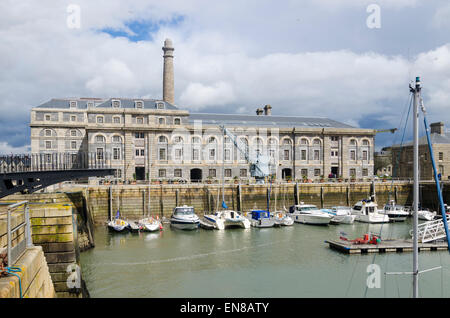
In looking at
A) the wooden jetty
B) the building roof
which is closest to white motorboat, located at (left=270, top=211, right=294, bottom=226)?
the wooden jetty

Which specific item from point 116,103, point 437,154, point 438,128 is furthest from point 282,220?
point 438,128

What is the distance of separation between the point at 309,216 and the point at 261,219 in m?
5.78

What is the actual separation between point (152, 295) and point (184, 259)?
274 inches

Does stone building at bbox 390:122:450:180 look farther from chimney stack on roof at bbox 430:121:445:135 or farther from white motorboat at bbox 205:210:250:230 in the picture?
white motorboat at bbox 205:210:250:230

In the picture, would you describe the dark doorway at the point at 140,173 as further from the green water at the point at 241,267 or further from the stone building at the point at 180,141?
the green water at the point at 241,267

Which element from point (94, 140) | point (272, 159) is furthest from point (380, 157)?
point (94, 140)

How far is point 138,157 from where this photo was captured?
56781 millimetres

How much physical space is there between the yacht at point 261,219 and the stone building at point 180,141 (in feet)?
51.8

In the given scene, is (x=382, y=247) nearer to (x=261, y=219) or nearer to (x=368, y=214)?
(x=261, y=219)

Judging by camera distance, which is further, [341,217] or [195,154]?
[195,154]

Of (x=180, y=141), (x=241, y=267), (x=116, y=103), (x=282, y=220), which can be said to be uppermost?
(x=116, y=103)

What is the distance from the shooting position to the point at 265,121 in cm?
6800
